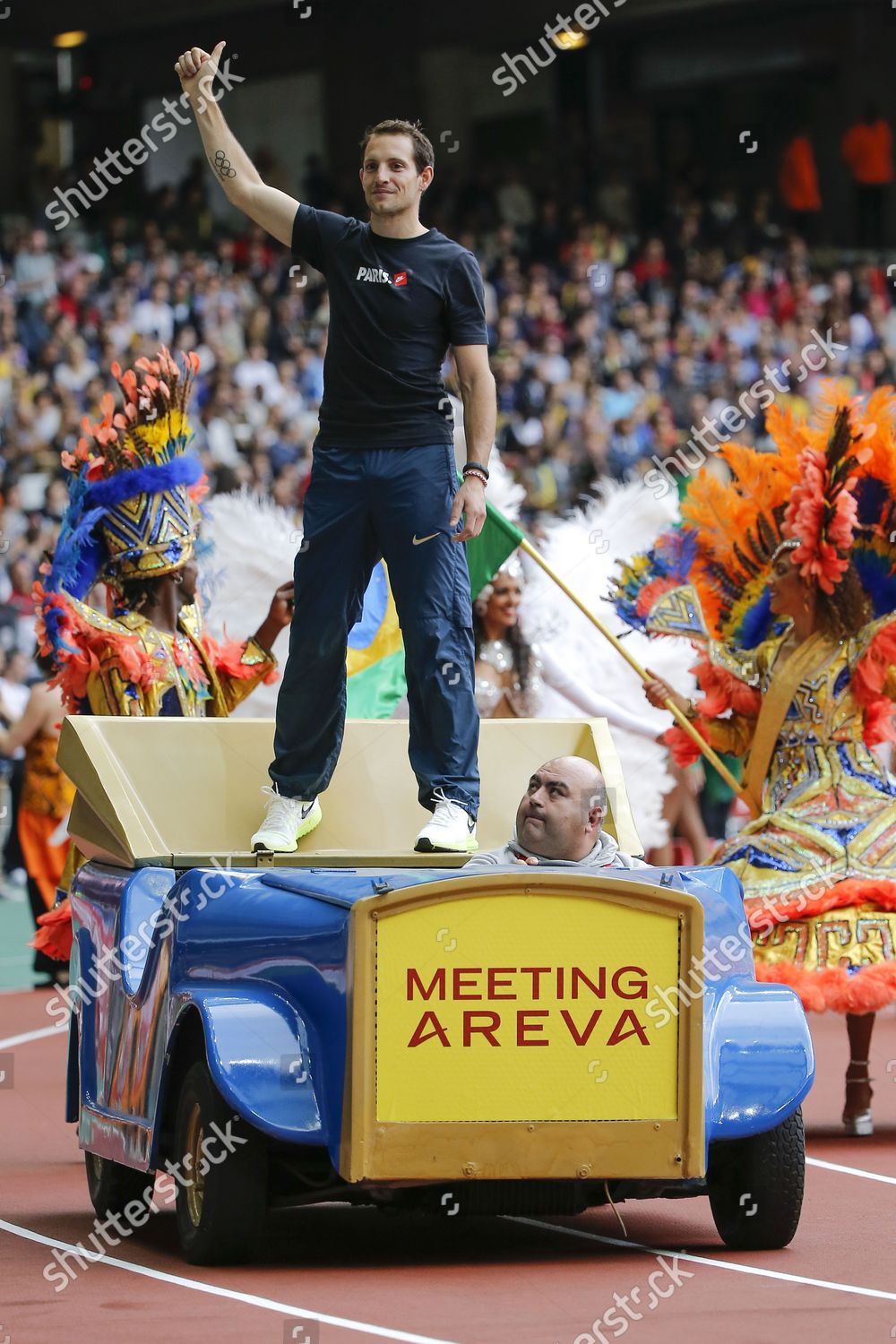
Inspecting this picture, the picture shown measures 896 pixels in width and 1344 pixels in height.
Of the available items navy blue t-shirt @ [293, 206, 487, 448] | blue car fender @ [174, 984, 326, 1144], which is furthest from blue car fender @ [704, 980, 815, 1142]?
navy blue t-shirt @ [293, 206, 487, 448]

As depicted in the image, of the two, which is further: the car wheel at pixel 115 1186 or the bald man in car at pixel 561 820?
the car wheel at pixel 115 1186

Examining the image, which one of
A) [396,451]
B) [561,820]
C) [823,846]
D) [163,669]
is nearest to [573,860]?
[561,820]

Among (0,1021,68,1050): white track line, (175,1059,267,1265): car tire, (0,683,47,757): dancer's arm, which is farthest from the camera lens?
(0,683,47,757): dancer's arm

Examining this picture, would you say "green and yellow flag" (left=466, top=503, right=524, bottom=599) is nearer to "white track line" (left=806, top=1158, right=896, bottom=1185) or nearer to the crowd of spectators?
"white track line" (left=806, top=1158, right=896, bottom=1185)

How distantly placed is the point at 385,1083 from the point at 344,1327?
1.95ft

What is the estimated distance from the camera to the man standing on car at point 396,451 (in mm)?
6727

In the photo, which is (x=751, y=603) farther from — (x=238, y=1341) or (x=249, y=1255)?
(x=238, y=1341)

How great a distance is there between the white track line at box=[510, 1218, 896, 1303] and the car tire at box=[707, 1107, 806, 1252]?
0.43ft

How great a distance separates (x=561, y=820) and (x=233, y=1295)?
143 cm

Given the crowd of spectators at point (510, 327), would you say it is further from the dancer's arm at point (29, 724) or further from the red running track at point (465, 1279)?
the red running track at point (465, 1279)

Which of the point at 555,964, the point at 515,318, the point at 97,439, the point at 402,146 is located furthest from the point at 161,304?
the point at 555,964

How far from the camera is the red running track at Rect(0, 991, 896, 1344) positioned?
5.16 meters

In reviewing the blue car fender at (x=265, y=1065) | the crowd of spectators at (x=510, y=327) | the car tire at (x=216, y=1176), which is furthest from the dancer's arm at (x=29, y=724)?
the blue car fender at (x=265, y=1065)

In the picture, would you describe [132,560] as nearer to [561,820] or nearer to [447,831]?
[447,831]
